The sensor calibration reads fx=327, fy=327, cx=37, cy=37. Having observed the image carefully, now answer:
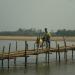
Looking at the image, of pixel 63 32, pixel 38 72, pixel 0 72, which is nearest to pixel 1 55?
pixel 0 72

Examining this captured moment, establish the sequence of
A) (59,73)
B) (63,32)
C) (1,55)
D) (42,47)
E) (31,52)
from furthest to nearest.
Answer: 1. (63,32)
2. (42,47)
3. (31,52)
4. (1,55)
5. (59,73)

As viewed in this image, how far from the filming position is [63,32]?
11656cm

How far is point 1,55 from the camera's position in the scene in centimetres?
3019

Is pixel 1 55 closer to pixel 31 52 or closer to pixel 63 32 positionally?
pixel 31 52

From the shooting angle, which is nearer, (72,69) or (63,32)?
(72,69)

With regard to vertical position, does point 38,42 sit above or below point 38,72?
above

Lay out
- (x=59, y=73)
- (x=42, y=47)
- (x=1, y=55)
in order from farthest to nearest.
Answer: (x=42, y=47), (x=1, y=55), (x=59, y=73)

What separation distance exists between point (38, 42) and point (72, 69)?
17.4 feet

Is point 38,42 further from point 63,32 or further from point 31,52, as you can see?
point 63,32

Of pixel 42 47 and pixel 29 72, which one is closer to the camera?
pixel 29 72

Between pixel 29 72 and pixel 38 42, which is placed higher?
pixel 38 42

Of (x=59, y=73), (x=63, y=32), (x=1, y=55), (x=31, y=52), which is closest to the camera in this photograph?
(x=59, y=73)

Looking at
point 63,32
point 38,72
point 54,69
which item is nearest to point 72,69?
point 54,69

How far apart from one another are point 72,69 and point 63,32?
282 ft
